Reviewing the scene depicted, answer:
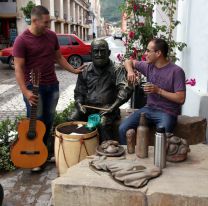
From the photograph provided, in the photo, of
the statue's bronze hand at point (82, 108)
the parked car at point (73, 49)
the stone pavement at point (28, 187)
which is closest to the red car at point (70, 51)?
the parked car at point (73, 49)

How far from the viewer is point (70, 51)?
14.6 m

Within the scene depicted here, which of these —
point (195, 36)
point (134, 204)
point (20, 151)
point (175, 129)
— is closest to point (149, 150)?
point (134, 204)

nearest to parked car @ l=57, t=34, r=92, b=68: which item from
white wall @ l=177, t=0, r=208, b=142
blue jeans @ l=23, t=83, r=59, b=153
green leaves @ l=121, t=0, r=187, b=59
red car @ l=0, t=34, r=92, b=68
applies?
red car @ l=0, t=34, r=92, b=68

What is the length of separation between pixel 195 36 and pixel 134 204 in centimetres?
363

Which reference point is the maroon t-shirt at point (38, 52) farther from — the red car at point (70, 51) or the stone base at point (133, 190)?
the red car at point (70, 51)

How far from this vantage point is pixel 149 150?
11.1 ft

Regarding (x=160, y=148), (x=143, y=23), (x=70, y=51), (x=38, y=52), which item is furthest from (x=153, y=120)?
(x=70, y=51)

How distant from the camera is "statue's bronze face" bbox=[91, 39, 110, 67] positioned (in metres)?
4.06

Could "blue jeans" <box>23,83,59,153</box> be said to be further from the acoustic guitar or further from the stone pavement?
the stone pavement

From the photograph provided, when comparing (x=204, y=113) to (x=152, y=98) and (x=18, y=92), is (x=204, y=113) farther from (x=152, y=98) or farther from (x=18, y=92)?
(x=18, y=92)

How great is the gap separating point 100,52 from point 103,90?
18.9 inches

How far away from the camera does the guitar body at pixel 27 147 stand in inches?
161

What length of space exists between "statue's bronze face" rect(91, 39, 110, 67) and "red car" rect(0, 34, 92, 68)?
10.4 m

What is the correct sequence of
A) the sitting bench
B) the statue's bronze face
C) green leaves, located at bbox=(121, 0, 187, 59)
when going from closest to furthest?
the statue's bronze face → the sitting bench → green leaves, located at bbox=(121, 0, 187, 59)
